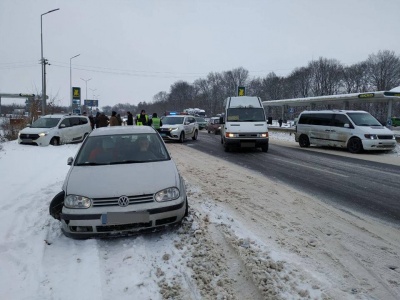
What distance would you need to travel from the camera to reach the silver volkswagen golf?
157 inches

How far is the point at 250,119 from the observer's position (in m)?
14.3

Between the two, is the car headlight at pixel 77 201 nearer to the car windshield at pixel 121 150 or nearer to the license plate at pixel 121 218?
the license plate at pixel 121 218

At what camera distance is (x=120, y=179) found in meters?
4.40

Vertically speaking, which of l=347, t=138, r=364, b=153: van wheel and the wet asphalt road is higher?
l=347, t=138, r=364, b=153: van wheel

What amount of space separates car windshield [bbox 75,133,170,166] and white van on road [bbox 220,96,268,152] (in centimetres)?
852

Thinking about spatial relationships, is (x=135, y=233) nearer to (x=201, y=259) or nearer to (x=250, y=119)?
(x=201, y=259)

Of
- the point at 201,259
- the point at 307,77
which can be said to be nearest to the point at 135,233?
the point at 201,259

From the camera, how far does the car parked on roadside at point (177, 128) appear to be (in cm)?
2008

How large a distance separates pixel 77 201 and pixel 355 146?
1415 centimetres

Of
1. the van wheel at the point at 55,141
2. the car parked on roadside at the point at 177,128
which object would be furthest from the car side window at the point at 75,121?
the car parked on roadside at the point at 177,128

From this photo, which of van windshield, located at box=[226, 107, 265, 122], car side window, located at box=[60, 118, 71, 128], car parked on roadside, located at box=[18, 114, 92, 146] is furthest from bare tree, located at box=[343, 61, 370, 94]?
car side window, located at box=[60, 118, 71, 128]

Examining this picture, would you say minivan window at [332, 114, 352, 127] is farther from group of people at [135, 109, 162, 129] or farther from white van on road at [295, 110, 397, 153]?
group of people at [135, 109, 162, 129]

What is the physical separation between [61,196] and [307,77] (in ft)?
306

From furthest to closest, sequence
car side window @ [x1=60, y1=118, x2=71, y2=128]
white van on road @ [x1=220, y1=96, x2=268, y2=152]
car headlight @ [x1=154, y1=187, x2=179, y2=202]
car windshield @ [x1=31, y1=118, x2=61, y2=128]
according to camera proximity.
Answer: car side window @ [x1=60, y1=118, x2=71, y2=128] → car windshield @ [x1=31, y1=118, x2=61, y2=128] → white van on road @ [x1=220, y1=96, x2=268, y2=152] → car headlight @ [x1=154, y1=187, x2=179, y2=202]
